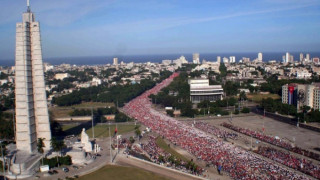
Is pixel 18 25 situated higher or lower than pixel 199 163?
higher

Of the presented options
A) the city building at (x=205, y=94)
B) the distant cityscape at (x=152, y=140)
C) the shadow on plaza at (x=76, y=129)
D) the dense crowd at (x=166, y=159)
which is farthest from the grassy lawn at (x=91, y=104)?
the dense crowd at (x=166, y=159)

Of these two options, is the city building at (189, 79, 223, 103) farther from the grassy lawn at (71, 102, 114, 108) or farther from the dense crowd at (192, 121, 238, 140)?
the dense crowd at (192, 121, 238, 140)

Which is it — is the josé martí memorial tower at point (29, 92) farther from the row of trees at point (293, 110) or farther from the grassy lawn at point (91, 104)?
the grassy lawn at point (91, 104)

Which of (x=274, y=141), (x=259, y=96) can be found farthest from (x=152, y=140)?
(x=259, y=96)

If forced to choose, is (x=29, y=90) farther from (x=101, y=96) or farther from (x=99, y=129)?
(x=101, y=96)

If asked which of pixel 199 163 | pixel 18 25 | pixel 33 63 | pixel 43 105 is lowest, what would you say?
pixel 199 163

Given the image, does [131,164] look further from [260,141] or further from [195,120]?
[195,120]

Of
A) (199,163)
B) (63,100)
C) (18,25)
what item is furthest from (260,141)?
(63,100)
